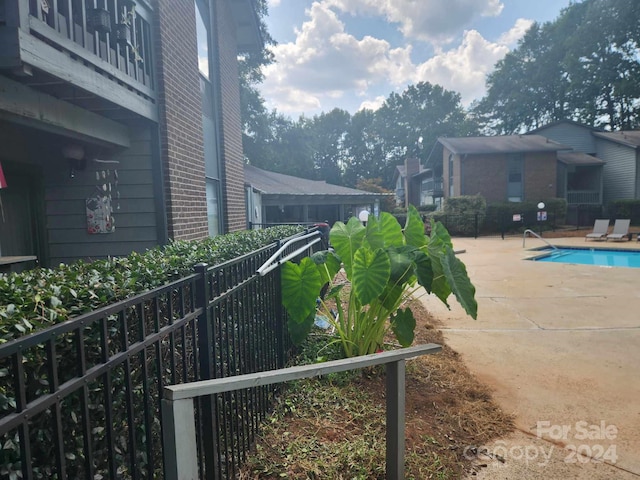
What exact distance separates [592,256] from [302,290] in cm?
1416

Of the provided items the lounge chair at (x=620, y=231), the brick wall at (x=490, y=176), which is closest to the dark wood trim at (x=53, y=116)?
the lounge chair at (x=620, y=231)

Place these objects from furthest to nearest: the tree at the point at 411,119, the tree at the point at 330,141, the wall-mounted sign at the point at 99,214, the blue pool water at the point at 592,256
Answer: the tree at the point at 330,141
the tree at the point at 411,119
the blue pool water at the point at 592,256
the wall-mounted sign at the point at 99,214

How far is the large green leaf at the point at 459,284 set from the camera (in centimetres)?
265

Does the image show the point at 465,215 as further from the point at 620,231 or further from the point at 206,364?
the point at 206,364

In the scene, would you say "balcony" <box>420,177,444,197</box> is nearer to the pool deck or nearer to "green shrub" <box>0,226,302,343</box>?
the pool deck

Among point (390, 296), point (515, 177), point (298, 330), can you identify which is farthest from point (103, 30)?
point (515, 177)

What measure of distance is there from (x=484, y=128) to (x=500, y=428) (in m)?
48.3

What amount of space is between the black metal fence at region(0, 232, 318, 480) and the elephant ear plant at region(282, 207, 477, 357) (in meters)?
0.36

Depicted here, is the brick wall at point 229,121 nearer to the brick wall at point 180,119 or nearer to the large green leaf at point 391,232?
the brick wall at point 180,119

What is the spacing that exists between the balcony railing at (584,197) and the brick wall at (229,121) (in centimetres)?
2484

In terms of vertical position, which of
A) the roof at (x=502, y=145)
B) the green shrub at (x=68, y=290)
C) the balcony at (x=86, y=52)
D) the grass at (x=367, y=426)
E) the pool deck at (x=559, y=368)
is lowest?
the pool deck at (x=559, y=368)

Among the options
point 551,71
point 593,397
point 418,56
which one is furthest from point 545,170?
point 593,397

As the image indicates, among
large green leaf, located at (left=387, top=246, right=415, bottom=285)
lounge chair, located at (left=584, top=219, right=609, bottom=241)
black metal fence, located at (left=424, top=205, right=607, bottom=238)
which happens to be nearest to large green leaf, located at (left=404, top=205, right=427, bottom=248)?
large green leaf, located at (left=387, top=246, right=415, bottom=285)

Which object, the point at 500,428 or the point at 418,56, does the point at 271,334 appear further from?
the point at 418,56
